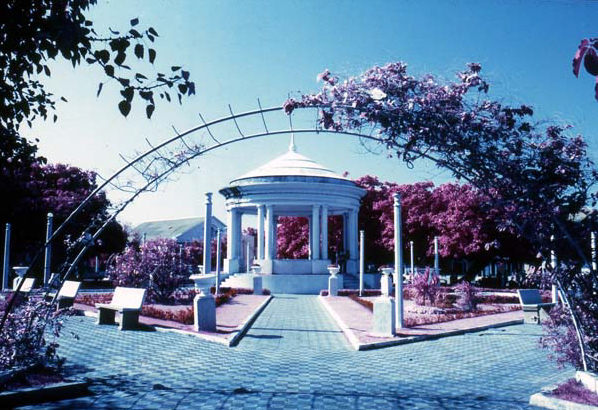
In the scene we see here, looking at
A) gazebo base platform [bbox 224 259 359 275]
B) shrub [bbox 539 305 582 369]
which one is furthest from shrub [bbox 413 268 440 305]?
shrub [bbox 539 305 582 369]

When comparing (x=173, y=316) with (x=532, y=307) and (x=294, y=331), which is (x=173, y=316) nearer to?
(x=294, y=331)

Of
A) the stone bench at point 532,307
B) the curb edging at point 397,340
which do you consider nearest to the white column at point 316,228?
the curb edging at point 397,340

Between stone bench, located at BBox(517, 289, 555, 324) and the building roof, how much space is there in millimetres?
50282

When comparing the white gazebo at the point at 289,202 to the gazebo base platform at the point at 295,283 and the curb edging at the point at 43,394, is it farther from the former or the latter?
the curb edging at the point at 43,394

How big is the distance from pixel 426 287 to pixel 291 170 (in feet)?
44.0

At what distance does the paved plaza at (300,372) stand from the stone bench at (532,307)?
2481 mm

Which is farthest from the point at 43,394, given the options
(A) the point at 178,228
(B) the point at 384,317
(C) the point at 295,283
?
(A) the point at 178,228

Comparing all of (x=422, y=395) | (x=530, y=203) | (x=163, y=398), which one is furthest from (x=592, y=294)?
(x=163, y=398)

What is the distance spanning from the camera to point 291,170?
97.4 feet

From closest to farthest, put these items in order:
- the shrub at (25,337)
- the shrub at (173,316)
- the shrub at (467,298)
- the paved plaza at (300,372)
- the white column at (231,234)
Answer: the paved plaza at (300,372), the shrub at (25,337), the shrub at (173,316), the shrub at (467,298), the white column at (231,234)

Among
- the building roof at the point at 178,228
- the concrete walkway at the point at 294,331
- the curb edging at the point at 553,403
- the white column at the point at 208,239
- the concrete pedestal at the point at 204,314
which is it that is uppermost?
the building roof at the point at 178,228

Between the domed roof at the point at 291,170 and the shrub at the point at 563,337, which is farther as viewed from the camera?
the domed roof at the point at 291,170

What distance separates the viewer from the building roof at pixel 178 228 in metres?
64.0

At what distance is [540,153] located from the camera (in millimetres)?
6375
